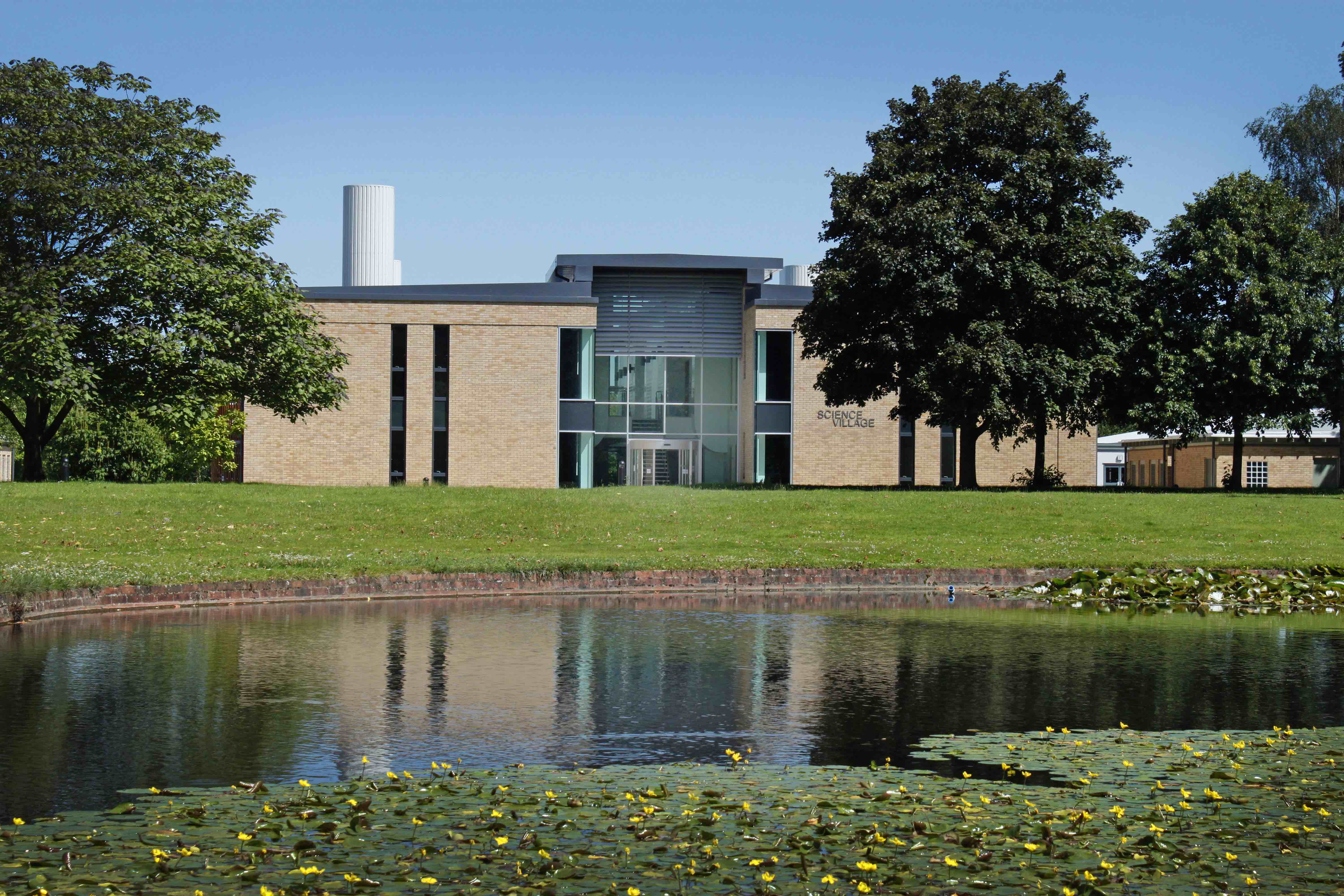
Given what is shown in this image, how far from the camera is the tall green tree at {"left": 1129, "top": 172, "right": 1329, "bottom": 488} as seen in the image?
44094 mm

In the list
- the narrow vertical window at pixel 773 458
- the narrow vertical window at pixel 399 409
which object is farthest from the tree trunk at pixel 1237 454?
the narrow vertical window at pixel 399 409

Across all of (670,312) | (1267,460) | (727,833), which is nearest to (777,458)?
(670,312)

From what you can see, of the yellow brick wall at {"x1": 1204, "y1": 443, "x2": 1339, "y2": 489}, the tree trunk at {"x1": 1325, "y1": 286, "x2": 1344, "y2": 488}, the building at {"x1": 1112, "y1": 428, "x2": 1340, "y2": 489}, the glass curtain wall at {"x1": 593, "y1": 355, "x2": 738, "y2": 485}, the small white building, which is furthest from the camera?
the small white building

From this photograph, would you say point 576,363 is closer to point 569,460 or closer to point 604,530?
point 569,460

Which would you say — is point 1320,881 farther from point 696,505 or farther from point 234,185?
point 234,185

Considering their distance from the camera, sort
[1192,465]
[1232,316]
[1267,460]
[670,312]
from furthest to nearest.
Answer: [1192,465] < [1267,460] < [670,312] < [1232,316]

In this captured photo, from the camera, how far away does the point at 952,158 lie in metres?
42.1

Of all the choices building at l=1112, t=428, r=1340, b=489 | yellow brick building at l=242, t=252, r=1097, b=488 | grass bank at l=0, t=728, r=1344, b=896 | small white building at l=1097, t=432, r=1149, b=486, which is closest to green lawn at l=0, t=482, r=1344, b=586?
grass bank at l=0, t=728, r=1344, b=896

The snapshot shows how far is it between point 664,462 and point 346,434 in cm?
1284

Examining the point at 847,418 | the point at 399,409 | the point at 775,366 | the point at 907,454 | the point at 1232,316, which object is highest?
the point at 1232,316

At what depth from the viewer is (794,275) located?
70938mm

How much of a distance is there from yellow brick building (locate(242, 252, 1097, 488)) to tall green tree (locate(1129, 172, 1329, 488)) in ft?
33.7

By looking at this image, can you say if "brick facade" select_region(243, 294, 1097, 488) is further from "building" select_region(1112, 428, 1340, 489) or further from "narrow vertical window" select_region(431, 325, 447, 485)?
"building" select_region(1112, 428, 1340, 489)

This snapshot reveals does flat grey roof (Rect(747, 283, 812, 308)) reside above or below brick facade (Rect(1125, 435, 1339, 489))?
above
